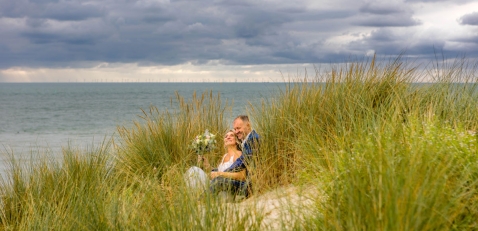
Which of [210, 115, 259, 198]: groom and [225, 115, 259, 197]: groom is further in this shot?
[225, 115, 259, 197]: groom

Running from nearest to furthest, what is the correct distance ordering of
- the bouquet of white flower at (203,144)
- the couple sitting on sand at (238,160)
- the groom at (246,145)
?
the couple sitting on sand at (238,160) < the groom at (246,145) < the bouquet of white flower at (203,144)

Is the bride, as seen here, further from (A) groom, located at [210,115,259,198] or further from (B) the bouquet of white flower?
(B) the bouquet of white flower

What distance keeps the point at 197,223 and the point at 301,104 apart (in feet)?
12.2

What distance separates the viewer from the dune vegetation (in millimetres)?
3234

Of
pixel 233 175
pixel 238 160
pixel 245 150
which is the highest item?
pixel 245 150

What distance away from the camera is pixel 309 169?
5.41 m

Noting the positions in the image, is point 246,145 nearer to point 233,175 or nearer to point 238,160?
point 238,160

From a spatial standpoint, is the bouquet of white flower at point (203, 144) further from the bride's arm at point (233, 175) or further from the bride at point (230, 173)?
the bride's arm at point (233, 175)

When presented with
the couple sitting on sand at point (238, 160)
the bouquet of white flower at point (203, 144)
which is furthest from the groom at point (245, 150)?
the bouquet of white flower at point (203, 144)

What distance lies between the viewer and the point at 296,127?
22.5 ft

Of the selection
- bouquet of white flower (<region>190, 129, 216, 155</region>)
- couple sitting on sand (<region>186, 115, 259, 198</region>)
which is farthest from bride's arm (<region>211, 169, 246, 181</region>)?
bouquet of white flower (<region>190, 129, 216, 155</region>)

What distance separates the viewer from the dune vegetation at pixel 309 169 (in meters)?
3.23

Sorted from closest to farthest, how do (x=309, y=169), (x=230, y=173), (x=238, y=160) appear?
1. (x=309, y=169)
2. (x=230, y=173)
3. (x=238, y=160)

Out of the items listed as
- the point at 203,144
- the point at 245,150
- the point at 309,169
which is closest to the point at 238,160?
the point at 245,150
